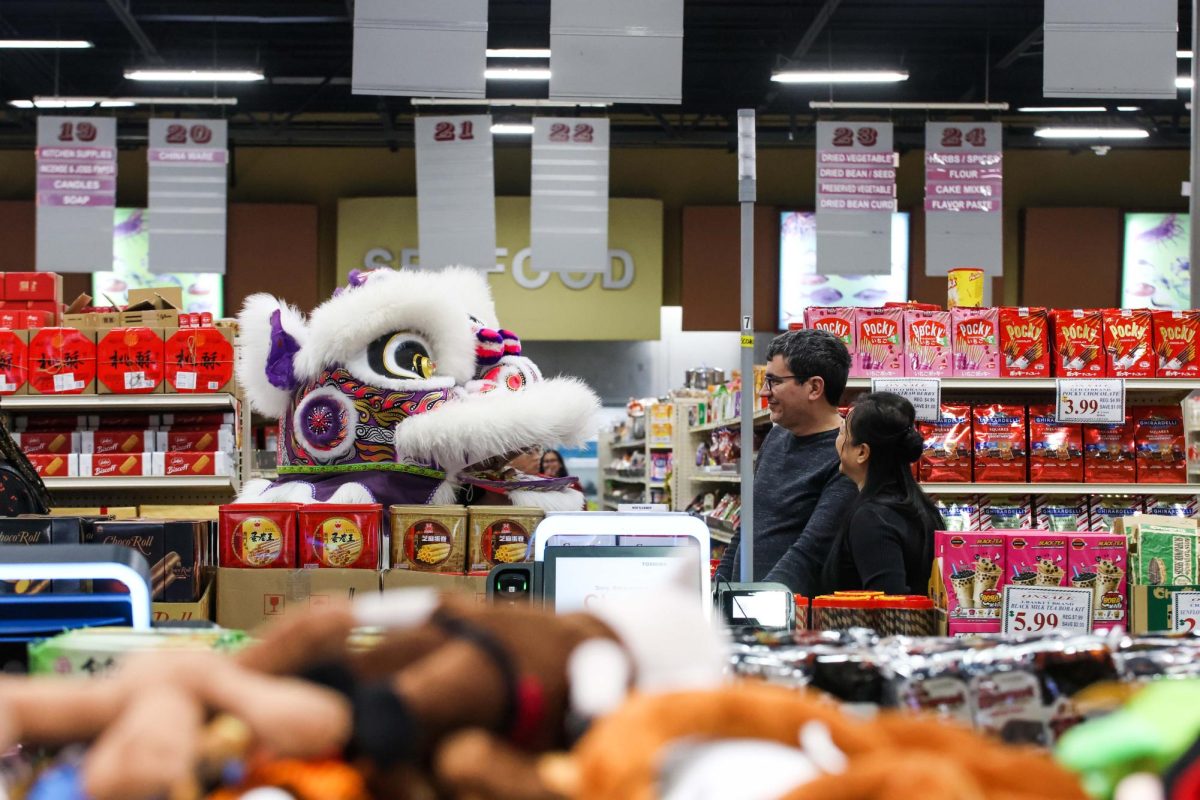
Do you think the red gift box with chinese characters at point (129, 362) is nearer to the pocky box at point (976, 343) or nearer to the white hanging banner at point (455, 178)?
the white hanging banner at point (455, 178)

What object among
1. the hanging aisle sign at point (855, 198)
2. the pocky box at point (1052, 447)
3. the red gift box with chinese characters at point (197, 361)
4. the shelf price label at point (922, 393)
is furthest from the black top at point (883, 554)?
the hanging aisle sign at point (855, 198)

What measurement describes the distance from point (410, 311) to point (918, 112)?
1114 cm

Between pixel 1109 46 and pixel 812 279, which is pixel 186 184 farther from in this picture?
pixel 812 279

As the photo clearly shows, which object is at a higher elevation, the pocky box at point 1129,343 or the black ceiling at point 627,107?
the black ceiling at point 627,107

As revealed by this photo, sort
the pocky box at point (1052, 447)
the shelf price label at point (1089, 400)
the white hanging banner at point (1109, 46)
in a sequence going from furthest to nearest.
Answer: the white hanging banner at point (1109, 46) < the pocky box at point (1052, 447) < the shelf price label at point (1089, 400)

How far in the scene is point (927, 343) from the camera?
454 cm

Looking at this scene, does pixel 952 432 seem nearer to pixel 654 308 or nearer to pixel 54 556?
pixel 54 556

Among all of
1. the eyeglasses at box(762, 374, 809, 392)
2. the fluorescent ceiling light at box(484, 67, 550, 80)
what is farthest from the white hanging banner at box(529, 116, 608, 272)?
the eyeglasses at box(762, 374, 809, 392)

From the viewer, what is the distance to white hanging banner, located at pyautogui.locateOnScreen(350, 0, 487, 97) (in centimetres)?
650

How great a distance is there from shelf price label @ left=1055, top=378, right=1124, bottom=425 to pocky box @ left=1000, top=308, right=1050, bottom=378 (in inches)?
5.2

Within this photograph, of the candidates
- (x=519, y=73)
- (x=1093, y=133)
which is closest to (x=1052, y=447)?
(x=519, y=73)

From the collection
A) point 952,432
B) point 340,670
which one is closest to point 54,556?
point 340,670

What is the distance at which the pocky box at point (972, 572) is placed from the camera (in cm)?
270

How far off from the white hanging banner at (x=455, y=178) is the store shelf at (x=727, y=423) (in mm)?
2174
